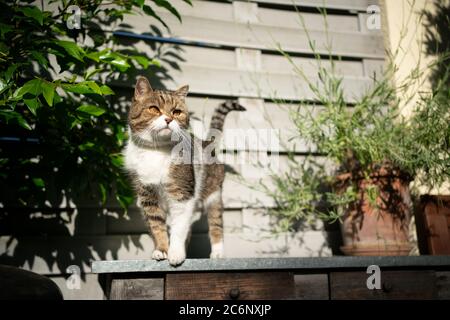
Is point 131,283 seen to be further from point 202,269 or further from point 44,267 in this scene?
point 44,267

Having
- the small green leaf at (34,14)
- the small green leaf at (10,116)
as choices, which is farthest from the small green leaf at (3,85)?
the small green leaf at (34,14)

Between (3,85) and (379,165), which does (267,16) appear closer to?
(379,165)

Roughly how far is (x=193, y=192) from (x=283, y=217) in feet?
3.04

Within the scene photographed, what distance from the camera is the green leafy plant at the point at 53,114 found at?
1508 mm

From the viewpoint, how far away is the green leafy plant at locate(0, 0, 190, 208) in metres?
1.51

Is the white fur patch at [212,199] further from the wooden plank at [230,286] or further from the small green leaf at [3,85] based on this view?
the small green leaf at [3,85]

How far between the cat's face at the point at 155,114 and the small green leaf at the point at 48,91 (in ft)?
1.49

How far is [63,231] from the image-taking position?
7.15 ft

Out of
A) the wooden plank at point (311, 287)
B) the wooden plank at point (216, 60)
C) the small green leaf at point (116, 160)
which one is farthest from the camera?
the wooden plank at point (216, 60)

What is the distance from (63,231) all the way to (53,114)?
81cm

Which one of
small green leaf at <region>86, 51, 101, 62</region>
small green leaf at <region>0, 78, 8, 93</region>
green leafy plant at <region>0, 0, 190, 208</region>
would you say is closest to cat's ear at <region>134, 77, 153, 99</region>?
green leafy plant at <region>0, 0, 190, 208</region>

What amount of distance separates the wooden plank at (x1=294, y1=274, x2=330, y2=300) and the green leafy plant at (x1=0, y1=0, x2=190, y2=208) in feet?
3.35

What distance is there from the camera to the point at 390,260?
1718 millimetres
